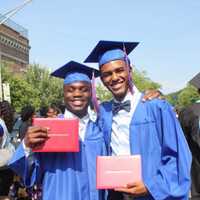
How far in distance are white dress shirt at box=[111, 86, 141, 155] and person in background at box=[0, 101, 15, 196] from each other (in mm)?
1985

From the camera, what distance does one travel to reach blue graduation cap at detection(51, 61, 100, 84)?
13.7 feet

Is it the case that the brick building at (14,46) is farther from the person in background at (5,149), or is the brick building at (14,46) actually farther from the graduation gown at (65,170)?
the graduation gown at (65,170)

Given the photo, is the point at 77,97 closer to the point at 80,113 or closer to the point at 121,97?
the point at 80,113

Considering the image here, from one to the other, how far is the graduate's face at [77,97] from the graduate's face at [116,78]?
24 cm

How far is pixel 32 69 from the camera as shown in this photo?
61750 millimetres

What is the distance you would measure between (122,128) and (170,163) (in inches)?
17.1

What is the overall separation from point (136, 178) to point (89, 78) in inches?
45.8

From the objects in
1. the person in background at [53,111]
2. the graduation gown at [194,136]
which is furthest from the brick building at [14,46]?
the graduation gown at [194,136]

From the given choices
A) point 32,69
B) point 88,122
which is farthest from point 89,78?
point 32,69

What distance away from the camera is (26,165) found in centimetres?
373

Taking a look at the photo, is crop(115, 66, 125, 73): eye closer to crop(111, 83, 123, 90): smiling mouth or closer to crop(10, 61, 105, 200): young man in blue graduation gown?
crop(111, 83, 123, 90): smiling mouth

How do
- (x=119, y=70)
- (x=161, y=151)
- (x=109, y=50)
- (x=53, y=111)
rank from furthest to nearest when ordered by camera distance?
(x=53, y=111) < (x=109, y=50) < (x=119, y=70) < (x=161, y=151)

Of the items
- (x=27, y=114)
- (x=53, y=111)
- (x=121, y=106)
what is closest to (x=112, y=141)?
(x=121, y=106)

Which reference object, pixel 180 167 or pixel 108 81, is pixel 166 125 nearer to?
pixel 180 167
